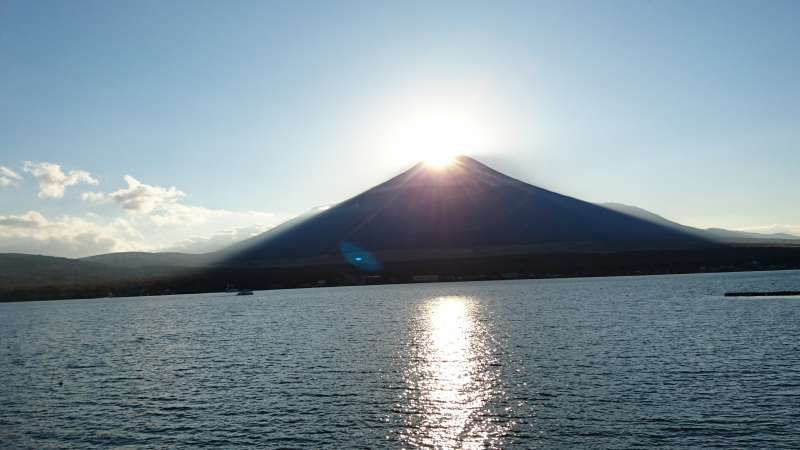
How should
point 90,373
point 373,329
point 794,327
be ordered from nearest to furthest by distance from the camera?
point 90,373
point 794,327
point 373,329

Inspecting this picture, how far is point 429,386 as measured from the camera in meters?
50.2

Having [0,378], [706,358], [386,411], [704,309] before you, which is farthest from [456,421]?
[704,309]

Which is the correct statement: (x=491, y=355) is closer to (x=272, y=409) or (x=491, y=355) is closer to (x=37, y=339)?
(x=272, y=409)

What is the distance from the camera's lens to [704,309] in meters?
106

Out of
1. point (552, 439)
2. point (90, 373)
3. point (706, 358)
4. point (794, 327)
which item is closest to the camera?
point (552, 439)

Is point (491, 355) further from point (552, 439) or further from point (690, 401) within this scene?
point (552, 439)

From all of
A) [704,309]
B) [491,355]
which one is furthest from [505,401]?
[704,309]

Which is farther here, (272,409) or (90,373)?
(90,373)

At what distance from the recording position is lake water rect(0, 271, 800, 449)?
3644 cm

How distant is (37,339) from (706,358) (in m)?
110

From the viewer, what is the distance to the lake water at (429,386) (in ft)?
120

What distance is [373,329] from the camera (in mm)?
97375

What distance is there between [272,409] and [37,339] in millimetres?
84778

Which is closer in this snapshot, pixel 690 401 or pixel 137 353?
pixel 690 401
